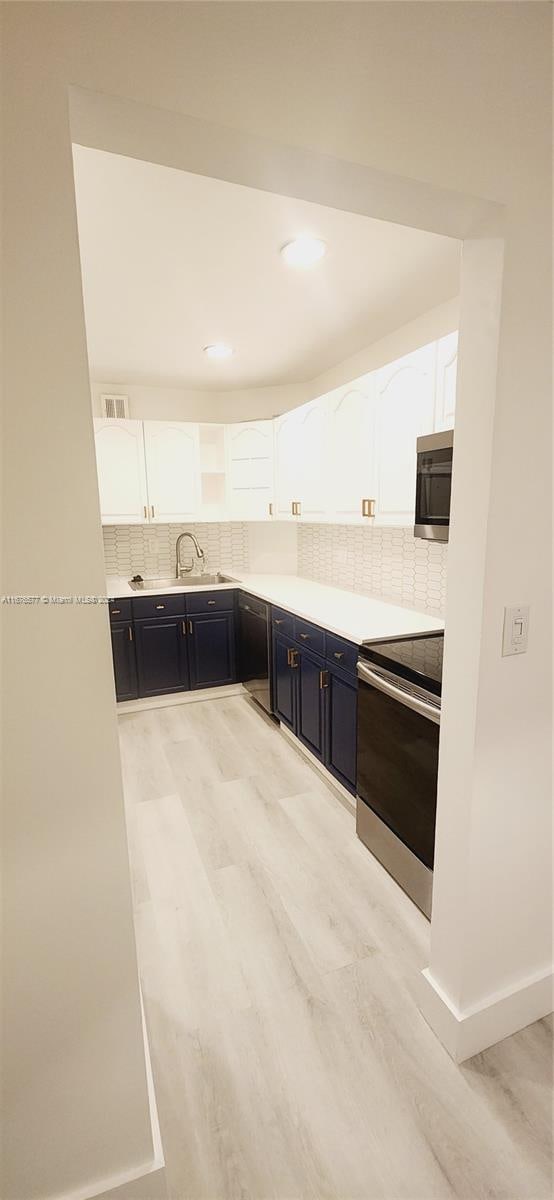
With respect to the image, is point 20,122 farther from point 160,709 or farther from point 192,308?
point 160,709

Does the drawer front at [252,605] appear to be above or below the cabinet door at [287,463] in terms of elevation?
below

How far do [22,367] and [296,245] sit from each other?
1.53 meters

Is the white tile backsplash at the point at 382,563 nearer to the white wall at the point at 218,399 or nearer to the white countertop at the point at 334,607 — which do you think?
the white countertop at the point at 334,607

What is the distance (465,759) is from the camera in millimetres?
1255

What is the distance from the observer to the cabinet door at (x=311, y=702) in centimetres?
260

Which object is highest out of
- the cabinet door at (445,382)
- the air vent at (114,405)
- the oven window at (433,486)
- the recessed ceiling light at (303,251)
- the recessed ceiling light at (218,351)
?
the recessed ceiling light at (218,351)

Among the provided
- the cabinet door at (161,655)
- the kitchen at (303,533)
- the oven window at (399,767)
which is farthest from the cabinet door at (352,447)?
the cabinet door at (161,655)

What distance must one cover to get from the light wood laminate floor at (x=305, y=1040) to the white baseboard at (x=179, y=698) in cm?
138

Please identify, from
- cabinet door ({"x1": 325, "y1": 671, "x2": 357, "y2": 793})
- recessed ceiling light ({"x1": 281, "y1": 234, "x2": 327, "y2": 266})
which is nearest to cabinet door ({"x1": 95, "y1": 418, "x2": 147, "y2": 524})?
recessed ceiling light ({"x1": 281, "y1": 234, "x2": 327, "y2": 266})

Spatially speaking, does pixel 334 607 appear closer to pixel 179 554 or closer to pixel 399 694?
pixel 399 694

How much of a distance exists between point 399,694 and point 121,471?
2.85 m

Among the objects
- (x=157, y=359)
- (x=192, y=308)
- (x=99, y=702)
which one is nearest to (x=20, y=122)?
(x=99, y=702)

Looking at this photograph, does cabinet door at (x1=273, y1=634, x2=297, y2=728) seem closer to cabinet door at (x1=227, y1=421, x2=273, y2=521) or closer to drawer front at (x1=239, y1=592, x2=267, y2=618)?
drawer front at (x1=239, y1=592, x2=267, y2=618)

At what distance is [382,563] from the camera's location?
9.82ft
